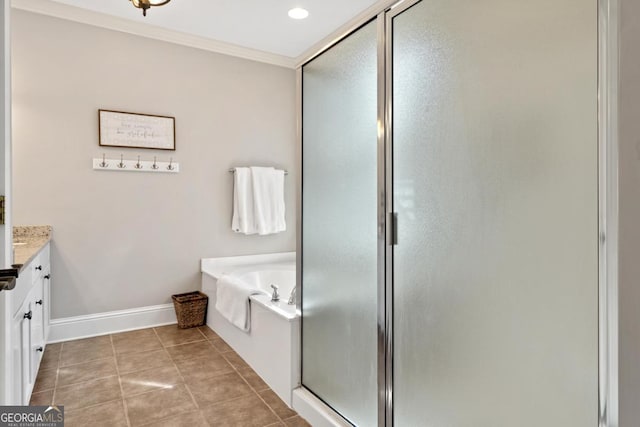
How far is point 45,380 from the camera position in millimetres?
2348

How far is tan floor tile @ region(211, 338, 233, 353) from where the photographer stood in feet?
9.30

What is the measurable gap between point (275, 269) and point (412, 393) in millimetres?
2524

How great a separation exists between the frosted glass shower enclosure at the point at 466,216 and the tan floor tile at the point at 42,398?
1623 millimetres

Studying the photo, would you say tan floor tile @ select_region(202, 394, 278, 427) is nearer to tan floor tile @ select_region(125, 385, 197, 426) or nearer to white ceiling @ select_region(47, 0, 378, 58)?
tan floor tile @ select_region(125, 385, 197, 426)

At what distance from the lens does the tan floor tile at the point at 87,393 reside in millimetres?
2088

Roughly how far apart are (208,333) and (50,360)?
1097 mm

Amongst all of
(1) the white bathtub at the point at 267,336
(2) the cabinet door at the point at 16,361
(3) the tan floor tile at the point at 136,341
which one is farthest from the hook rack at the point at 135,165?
Answer: (2) the cabinet door at the point at 16,361

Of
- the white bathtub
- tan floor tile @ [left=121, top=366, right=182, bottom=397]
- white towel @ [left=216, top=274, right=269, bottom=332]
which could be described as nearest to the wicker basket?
the white bathtub

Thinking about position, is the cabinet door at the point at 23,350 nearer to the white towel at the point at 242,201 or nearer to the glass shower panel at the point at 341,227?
the glass shower panel at the point at 341,227

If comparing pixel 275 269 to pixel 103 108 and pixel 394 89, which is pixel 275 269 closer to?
pixel 103 108

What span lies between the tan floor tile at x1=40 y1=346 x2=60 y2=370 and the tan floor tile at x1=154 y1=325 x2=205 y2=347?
70cm

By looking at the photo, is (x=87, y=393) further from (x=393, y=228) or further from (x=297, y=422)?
(x=393, y=228)

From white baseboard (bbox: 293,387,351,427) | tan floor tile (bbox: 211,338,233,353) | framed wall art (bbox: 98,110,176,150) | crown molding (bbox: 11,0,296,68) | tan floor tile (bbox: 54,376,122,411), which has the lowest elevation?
tan floor tile (bbox: 54,376,122,411)

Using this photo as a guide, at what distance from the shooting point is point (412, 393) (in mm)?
1349
